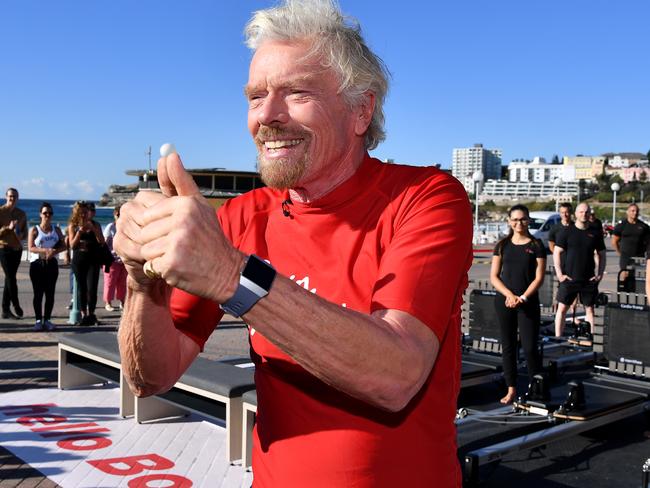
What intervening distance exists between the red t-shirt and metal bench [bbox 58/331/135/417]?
214 inches

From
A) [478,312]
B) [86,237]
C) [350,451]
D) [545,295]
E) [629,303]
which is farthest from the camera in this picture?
[545,295]

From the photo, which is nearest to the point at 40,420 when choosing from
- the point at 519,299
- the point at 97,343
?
the point at 97,343

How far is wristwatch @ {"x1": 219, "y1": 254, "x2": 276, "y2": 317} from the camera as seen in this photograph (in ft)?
3.87

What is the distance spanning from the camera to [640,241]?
512 inches

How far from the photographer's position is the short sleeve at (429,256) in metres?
1.38

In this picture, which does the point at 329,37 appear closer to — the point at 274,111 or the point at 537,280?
the point at 274,111

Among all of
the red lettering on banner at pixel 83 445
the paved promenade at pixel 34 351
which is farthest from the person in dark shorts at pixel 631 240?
the red lettering on banner at pixel 83 445

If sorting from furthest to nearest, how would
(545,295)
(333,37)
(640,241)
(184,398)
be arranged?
1. (640,241)
2. (545,295)
3. (184,398)
4. (333,37)

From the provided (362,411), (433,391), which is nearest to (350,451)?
(362,411)

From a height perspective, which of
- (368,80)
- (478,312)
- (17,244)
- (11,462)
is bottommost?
(11,462)

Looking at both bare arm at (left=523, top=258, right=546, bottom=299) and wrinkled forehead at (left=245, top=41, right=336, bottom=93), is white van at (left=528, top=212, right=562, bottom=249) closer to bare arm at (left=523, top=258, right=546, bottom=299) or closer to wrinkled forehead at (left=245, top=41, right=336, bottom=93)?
bare arm at (left=523, top=258, right=546, bottom=299)

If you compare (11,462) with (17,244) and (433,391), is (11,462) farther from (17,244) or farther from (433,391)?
(17,244)

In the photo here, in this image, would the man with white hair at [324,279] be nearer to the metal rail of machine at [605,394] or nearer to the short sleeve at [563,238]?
the metal rail of machine at [605,394]

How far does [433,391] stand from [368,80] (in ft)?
2.55
